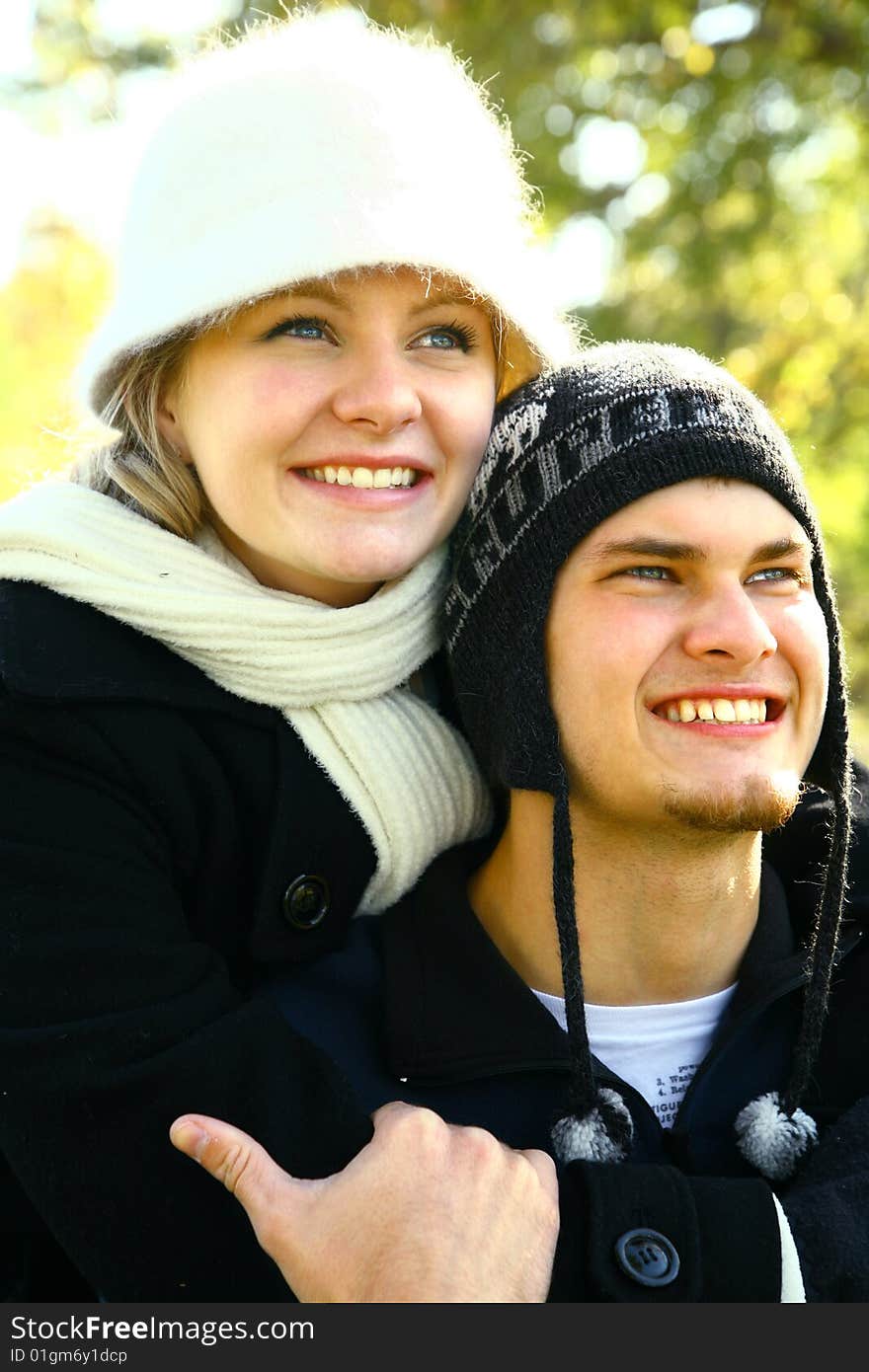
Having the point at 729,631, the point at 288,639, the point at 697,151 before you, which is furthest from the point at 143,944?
the point at 697,151

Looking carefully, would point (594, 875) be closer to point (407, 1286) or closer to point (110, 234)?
point (407, 1286)

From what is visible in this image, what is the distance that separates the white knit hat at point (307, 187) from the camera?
9.54 feet

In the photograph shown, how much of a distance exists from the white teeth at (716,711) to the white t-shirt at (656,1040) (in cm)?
58

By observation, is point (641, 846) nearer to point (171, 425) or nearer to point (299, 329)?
point (299, 329)

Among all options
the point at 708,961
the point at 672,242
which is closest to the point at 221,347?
the point at 708,961

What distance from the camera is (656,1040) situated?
2.96 meters

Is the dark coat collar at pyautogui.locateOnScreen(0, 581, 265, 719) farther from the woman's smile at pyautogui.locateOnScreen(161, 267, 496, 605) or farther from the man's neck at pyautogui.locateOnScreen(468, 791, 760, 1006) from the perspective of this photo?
the man's neck at pyautogui.locateOnScreen(468, 791, 760, 1006)

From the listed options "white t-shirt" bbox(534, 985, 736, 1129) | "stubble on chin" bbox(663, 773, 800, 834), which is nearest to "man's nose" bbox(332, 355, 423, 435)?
"stubble on chin" bbox(663, 773, 800, 834)

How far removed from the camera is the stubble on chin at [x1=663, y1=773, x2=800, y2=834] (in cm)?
277

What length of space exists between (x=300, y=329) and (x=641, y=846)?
121 centimetres

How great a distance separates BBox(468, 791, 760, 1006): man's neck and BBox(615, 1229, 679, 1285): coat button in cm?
65

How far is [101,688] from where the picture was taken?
2.78m

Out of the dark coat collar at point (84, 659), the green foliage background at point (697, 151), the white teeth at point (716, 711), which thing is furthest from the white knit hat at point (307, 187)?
the green foliage background at point (697, 151)

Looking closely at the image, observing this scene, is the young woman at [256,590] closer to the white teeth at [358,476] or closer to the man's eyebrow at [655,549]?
the white teeth at [358,476]
